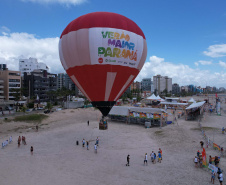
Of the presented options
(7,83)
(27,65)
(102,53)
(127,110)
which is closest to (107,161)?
(102,53)

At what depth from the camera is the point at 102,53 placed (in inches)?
700

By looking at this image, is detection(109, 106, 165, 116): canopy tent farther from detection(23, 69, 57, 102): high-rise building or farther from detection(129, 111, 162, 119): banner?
detection(23, 69, 57, 102): high-rise building

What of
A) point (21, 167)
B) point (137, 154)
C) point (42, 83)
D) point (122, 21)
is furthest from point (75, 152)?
point (42, 83)

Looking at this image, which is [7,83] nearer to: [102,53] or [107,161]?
[102,53]

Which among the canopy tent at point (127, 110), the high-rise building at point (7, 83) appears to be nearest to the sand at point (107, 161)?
the canopy tent at point (127, 110)

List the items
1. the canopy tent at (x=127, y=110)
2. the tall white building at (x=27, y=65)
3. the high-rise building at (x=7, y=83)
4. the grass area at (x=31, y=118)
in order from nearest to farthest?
the canopy tent at (x=127, y=110), the grass area at (x=31, y=118), the high-rise building at (x=7, y=83), the tall white building at (x=27, y=65)

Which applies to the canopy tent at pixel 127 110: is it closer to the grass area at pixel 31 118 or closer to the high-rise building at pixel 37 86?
the grass area at pixel 31 118

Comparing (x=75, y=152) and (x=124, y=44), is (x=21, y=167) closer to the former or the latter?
(x=75, y=152)

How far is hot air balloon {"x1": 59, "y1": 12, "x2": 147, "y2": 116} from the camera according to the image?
700 inches

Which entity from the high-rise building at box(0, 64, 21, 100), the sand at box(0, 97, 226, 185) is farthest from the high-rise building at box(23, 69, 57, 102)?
the sand at box(0, 97, 226, 185)

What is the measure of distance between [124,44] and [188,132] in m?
17.8

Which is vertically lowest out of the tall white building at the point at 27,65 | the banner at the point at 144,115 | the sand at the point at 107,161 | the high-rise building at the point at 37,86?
the sand at the point at 107,161

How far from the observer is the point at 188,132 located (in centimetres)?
2697

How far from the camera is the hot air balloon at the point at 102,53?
17781 millimetres
